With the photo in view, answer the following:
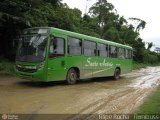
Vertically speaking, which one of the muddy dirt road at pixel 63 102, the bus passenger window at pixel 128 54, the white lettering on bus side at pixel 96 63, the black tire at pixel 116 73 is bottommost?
the muddy dirt road at pixel 63 102

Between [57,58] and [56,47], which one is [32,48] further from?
[57,58]

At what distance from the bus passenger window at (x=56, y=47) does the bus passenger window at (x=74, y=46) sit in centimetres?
77

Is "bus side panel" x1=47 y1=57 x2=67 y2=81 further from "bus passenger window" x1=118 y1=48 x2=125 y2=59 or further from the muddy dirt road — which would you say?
"bus passenger window" x1=118 y1=48 x2=125 y2=59

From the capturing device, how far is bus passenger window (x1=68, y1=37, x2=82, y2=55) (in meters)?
15.8

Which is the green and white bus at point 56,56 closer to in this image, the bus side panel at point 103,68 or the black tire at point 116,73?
the bus side panel at point 103,68

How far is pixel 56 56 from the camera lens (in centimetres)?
1462

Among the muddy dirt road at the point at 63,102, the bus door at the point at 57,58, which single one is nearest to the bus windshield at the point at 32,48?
the bus door at the point at 57,58

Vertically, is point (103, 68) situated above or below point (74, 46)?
below

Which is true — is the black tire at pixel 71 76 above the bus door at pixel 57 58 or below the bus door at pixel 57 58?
below

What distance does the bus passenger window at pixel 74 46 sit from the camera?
51.8 feet

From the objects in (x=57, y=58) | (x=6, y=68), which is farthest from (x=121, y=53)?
(x=57, y=58)

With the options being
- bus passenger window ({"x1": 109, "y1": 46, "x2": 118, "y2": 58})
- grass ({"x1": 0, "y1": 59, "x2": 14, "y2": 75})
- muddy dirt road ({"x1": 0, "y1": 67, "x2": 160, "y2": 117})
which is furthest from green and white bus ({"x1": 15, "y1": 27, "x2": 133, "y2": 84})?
grass ({"x1": 0, "y1": 59, "x2": 14, "y2": 75})

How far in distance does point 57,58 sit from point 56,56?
0.45 feet

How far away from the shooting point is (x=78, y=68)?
16.7m
